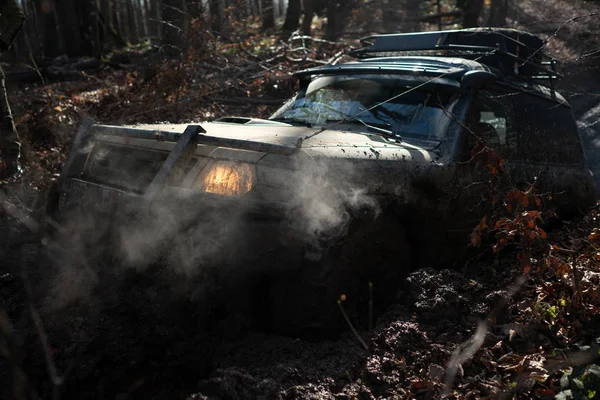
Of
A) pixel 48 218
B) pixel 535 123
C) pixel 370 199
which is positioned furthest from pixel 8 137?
pixel 535 123

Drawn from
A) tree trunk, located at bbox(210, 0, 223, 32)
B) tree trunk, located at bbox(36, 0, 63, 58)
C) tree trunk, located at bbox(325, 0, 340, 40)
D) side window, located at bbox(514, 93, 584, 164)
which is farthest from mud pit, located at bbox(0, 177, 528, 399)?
tree trunk, located at bbox(325, 0, 340, 40)

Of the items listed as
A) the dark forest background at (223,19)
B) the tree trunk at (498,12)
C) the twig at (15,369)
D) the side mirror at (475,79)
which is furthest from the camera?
the tree trunk at (498,12)

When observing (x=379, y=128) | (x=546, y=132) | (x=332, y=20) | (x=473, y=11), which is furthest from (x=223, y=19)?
(x=379, y=128)

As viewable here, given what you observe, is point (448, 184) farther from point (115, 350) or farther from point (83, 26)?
point (83, 26)

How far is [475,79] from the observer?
4613mm

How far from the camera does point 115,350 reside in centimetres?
352

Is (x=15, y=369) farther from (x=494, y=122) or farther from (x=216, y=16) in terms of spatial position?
(x=216, y=16)

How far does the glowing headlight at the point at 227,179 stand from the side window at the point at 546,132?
2916 mm

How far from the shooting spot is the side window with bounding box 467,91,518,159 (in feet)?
15.6

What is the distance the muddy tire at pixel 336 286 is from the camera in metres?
3.46

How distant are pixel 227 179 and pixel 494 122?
2.84 meters

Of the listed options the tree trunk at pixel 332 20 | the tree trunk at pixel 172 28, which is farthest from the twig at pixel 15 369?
the tree trunk at pixel 332 20

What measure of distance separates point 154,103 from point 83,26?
7.69 m

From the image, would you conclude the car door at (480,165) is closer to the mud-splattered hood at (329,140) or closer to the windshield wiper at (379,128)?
the mud-splattered hood at (329,140)
